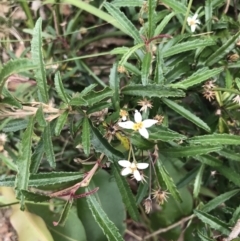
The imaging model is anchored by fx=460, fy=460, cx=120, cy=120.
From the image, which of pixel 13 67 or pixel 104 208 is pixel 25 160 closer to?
pixel 13 67

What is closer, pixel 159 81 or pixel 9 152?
pixel 159 81

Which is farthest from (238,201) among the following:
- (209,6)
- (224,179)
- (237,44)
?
(209,6)

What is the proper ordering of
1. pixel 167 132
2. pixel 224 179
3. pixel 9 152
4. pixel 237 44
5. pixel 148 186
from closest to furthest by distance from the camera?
1. pixel 167 132
2. pixel 237 44
3. pixel 148 186
4. pixel 224 179
5. pixel 9 152

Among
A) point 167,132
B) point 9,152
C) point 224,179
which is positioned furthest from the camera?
point 9,152

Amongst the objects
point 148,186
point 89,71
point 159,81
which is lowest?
point 148,186

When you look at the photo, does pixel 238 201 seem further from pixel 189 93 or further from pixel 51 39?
pixel 51 39

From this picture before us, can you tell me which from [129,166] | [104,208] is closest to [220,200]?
[129,166]
